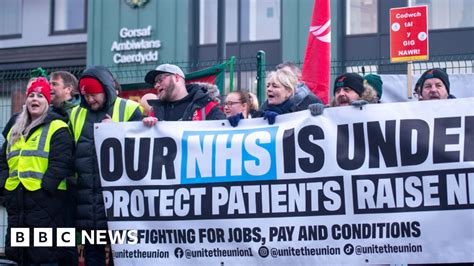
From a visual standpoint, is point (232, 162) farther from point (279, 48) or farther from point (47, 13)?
point (47, 13)

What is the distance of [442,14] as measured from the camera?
2081cm

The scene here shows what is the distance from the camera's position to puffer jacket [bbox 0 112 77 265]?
24.0 feet

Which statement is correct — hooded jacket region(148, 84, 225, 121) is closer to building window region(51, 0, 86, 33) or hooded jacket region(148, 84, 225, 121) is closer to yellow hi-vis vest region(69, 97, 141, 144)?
yellow hi-vis vest region(69, 97, 141, 144)

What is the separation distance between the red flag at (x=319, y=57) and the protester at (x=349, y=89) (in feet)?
7.36

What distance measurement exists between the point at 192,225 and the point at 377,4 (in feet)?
49.9

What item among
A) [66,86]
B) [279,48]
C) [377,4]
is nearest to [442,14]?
[377,4]

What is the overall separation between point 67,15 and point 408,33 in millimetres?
18290

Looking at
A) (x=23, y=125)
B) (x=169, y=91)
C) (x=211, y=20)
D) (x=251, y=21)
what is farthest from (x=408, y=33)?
(x=211, y=20)

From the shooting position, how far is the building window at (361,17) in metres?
21.4

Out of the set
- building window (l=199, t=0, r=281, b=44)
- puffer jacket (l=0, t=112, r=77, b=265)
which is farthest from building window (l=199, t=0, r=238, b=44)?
puffer jacket (l=0, t=112, r=77, b=265)

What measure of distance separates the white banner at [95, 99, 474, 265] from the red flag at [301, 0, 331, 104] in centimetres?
258

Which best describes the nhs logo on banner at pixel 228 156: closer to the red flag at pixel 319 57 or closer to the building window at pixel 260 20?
the red flag at pixel 319 57

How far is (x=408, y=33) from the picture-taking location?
30.1 ft

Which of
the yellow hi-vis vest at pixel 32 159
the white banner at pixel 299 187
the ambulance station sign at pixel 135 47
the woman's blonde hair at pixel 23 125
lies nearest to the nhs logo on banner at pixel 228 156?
the white banner at pixel 299 187
